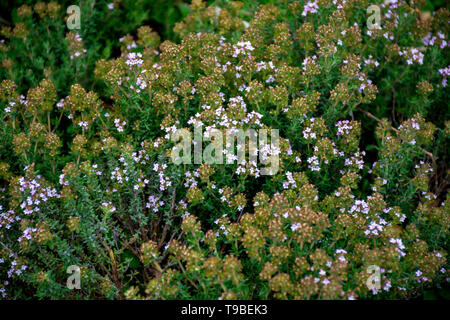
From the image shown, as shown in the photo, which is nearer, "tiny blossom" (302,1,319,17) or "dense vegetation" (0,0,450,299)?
"dense vegetation" (0,0,450,299)

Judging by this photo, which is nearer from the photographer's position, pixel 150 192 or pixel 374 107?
pixel 150 192

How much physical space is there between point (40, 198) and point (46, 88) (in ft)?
3.84

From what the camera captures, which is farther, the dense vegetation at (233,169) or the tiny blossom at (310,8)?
the tiny blossom at (310,8)

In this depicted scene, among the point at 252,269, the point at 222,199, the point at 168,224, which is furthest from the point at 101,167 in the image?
the point at 252,269

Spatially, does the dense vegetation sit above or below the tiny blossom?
below

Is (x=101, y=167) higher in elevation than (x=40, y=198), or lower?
higher

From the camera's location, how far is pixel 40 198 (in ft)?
11.0

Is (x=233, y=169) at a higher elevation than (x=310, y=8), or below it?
below

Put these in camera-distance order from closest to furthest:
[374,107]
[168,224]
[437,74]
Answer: [168,224], [437,74], [374,107]

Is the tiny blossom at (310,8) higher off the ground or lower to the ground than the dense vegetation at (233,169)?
higher

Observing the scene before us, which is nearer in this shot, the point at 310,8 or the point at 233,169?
the point at 233,169
